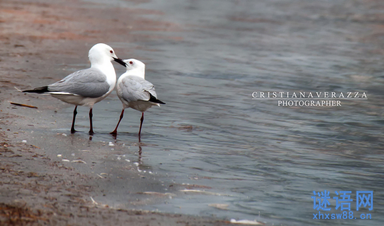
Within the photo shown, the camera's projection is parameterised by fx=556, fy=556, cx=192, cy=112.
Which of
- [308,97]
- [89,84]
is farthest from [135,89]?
[308,97]

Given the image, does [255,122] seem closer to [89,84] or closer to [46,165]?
[89,84]

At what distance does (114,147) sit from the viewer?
696 cm

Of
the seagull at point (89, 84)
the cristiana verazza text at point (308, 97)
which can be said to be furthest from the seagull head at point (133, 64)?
the cristiana verazza text at point (308, 97)

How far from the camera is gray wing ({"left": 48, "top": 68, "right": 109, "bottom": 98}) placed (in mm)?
7145

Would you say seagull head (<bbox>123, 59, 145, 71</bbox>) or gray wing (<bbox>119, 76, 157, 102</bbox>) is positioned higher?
seagull head (<bbox>123, 59, 145, 71</bbox>)

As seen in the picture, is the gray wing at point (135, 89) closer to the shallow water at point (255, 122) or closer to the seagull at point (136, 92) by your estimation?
the seagull at point (136, 92)

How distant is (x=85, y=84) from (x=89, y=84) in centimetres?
5

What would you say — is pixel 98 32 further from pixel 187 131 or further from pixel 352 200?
pixel 352 200

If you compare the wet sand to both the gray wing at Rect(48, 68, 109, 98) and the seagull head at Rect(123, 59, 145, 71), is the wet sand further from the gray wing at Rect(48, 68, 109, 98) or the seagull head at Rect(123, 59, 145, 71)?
the seagull head at Rect(123, 59, 145, 71)

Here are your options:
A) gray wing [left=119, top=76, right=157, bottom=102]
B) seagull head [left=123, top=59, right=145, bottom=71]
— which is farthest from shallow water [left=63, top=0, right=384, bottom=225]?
seagull head [left=123, top=59, right=145, bottom=71]

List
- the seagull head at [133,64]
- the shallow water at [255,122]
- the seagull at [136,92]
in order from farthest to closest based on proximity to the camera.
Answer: the seagull head at [133,64], the seagull at [136,92], the shallow water at [255,122]

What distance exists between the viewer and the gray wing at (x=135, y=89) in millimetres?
7457

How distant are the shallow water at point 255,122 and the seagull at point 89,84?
0.56 m

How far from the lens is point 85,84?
23.8 feet
